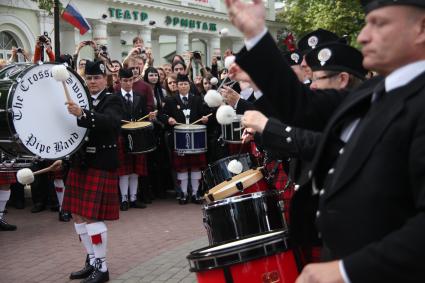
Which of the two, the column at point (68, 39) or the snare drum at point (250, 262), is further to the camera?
the column at point (68, 39)

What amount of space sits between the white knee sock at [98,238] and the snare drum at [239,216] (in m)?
1.55

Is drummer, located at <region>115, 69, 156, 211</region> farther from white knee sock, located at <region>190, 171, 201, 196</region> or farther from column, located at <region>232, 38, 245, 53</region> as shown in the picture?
column, located at <region>232, 38, 245, 53</region>

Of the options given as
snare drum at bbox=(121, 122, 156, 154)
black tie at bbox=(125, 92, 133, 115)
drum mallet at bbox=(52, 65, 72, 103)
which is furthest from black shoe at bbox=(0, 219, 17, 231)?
drum mallet at bbox=(52, 65, 72, 103)

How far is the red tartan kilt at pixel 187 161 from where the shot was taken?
9.17 metres

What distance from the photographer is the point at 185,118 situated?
897 centimetres

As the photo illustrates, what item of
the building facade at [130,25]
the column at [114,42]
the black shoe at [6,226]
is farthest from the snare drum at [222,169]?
the column at [114,42]

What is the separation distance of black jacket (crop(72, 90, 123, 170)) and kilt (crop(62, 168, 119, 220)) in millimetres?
71

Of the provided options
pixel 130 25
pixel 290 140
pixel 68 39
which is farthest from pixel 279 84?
pixel 130 25

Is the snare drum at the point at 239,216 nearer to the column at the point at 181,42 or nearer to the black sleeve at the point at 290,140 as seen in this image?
the black sleeve at the point at 290,140

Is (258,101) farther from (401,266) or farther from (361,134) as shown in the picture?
(401,266)

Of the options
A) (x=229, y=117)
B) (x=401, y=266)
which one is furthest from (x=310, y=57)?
(x=401, y=266)

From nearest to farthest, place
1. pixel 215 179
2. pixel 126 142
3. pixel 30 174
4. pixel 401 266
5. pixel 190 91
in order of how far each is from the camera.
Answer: pixel 401 266
pixel 30 174
pixel 215 179
pixel 126 142
pixel 190 91

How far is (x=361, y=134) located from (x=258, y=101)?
63 cm

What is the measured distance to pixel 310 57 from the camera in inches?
120
